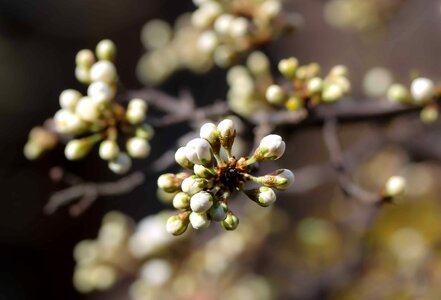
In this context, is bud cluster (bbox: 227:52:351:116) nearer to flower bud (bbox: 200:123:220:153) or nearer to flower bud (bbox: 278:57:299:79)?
flower bud (bbox: 278:57:299:79)

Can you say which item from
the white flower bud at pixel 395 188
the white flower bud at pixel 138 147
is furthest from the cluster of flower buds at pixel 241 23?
the white flower bud at pixel 395 188

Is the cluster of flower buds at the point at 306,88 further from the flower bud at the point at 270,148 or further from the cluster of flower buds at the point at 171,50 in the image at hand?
the cluster of flower buds at the point at 171,50

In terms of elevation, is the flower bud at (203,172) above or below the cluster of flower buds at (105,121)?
below

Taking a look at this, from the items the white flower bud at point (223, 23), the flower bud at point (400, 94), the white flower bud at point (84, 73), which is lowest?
the flower bud at point (400, 94)

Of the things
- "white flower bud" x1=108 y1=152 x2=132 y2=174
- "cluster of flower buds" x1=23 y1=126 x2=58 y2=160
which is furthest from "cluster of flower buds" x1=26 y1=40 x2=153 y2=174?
"cluster of flower buds" x1=23 y1=126 x2=58 y2=160

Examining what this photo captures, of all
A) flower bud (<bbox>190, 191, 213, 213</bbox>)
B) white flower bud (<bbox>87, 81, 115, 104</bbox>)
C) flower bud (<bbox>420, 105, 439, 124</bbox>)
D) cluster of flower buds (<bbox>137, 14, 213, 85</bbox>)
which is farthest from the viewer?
cluster of flower buds (<bbox>137, 14, 213, 85</bbox>)

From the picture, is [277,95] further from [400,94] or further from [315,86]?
[400,94]

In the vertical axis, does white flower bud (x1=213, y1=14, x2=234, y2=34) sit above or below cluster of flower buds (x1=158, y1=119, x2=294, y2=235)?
above

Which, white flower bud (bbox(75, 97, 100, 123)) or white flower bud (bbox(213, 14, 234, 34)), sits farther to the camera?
white flower bud (bbox(213, 14, 234, 34))

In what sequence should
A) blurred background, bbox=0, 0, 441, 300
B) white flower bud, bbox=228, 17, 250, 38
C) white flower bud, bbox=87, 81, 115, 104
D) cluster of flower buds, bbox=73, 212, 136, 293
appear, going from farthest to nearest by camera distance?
blurred background, bbox=0, 0, 441, 300 → cluster of flower buds, bbox=73, 212, 136, 293 → white flower bud, bbox=228, 17, 250, 38 → white flower bud, bbox=87, 81, 115, 104

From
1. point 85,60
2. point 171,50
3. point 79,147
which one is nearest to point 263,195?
point 79,147
